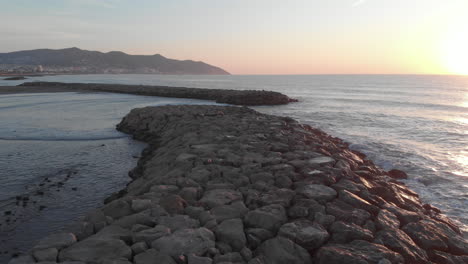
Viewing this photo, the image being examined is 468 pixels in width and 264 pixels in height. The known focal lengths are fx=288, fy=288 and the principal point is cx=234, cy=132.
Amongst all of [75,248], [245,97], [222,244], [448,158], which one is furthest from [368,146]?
[245,97]

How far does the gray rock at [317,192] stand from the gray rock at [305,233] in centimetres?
82

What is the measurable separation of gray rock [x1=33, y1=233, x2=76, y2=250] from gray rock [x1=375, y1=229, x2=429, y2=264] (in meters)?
3.91

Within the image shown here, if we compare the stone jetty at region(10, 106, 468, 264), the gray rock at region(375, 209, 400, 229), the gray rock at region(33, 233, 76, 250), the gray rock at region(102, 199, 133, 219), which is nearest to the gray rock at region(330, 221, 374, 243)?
the stone jetty at region(10, 106, 468, 264)

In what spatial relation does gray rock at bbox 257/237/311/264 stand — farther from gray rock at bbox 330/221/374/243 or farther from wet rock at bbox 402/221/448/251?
wet rock at bbox 402/221/448/251

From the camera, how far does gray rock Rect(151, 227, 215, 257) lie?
333cm

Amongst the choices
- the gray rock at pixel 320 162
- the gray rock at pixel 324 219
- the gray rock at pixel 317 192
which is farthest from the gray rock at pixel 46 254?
the gray rock at pixel 320 162

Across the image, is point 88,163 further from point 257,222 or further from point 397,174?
point 397,174

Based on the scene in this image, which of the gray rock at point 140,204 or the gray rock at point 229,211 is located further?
the gray rock at point 140,204

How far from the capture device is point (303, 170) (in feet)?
19.4

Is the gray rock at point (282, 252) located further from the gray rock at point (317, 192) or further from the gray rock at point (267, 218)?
the gray rock at point (317, 192)

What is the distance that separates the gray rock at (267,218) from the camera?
3941 mm

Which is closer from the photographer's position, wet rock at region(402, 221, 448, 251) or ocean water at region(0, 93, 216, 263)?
wet rock at region(402, 221, 448, 251)

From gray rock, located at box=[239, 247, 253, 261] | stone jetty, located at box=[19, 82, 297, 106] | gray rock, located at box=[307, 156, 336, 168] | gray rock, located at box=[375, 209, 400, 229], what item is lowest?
gray rock, located at box=[239, 247, 253, 261]

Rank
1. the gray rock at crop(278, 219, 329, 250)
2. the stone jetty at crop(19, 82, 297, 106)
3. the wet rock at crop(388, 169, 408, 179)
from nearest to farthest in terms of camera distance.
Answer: the gray rock at crop(278, 219, 329, 250), the wet rock at crop(388, 169, 408, 179), the stone jetty at crop(19, 82, 297, 106)
